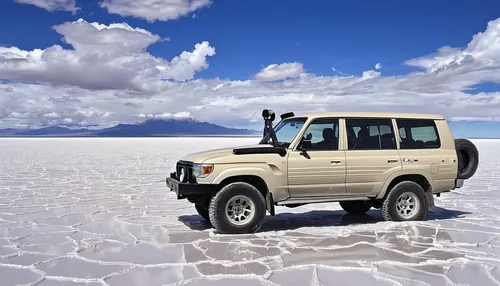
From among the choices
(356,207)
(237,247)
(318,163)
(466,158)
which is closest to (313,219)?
(356,207)

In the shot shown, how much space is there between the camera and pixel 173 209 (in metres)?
10.7

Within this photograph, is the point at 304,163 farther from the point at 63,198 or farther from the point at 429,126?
the point at 63,198

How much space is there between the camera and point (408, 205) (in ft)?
29.5

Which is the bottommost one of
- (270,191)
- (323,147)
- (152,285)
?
(152,285)

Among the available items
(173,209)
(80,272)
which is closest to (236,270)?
(80,272)

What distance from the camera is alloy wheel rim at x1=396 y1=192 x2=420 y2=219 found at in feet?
29.3

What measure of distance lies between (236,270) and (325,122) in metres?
3.42

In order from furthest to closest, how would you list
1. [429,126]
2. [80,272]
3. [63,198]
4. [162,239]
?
[63,198] → [429,126] → [162,239] → [80,272]

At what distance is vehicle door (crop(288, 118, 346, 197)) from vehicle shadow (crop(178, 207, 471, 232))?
2.76 ft

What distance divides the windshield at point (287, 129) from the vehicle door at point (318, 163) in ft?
0.70

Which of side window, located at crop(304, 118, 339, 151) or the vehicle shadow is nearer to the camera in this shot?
side window, located at crop(304, 118, 339, 151)

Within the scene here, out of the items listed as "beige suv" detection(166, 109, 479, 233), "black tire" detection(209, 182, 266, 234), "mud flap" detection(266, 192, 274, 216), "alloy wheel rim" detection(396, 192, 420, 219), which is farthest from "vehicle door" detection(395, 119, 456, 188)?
"black tire" detection(209, 182, 266, 234)

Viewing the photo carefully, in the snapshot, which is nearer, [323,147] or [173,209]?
[323,147]

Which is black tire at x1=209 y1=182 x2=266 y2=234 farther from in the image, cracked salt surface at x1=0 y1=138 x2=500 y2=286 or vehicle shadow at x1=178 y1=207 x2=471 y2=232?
vehicle shadow at x1=178 y1=207 x2=471 y2=232
